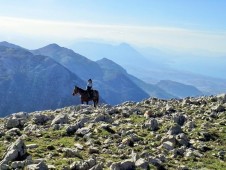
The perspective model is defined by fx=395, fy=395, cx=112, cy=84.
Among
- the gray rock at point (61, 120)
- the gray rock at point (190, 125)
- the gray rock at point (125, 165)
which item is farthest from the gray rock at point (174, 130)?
the gray rock at point (125, 165)

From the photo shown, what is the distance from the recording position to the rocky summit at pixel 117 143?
1870cm

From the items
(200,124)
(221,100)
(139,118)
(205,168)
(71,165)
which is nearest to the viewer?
(71,165)

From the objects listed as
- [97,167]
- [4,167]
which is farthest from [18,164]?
[97,167]

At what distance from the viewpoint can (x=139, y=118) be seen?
3434 cm

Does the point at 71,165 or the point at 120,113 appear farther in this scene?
the point at 120,113

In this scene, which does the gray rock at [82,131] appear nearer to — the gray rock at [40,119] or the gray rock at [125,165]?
the gray rock at [40,119]

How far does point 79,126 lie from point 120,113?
907cm

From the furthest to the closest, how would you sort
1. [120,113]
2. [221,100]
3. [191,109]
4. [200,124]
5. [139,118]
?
[221,100] < [191,109] < [120,113] < [139,118] < [200,124]

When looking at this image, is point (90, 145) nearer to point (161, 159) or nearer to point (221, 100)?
point (161, 159)

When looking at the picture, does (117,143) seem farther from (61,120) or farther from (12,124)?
(12,124)

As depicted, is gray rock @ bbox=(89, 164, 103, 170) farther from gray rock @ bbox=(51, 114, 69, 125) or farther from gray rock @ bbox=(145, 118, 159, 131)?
gray rock @ bbox=(51, 114, 69, 125)

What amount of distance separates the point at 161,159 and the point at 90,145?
15.6 feet

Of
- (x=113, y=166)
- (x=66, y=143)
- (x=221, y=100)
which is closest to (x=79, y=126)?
(x=66, y=143)

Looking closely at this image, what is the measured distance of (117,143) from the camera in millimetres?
24062
